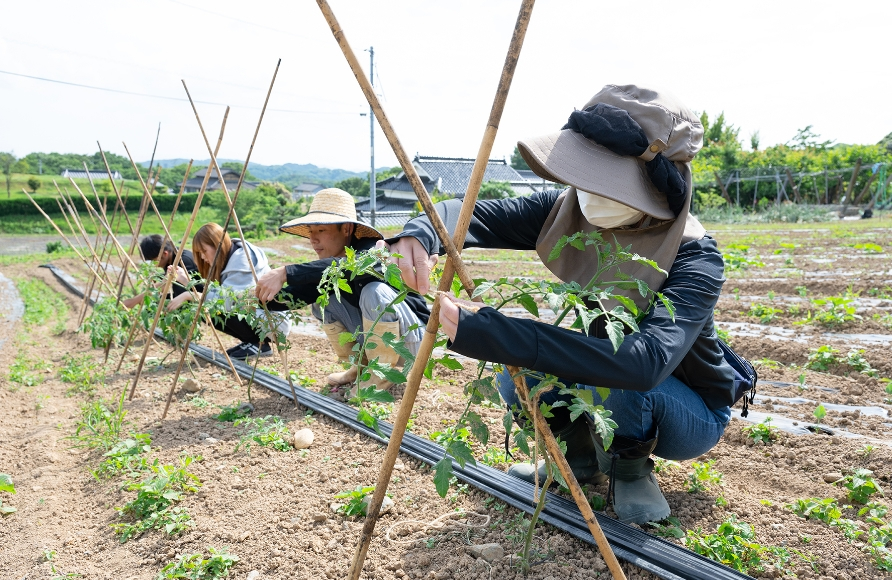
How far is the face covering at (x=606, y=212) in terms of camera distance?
1561 millimetres

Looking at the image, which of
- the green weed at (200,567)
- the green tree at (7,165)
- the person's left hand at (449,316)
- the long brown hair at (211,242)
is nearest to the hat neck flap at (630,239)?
the person's left hand at (449,316)

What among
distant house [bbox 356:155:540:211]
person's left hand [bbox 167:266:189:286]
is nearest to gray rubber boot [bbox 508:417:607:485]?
person's left hand [bbox 167:266:189:286]

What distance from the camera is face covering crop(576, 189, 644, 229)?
1561 millimetres

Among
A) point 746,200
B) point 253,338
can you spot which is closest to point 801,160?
point 746,200

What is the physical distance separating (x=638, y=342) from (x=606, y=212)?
41 cm

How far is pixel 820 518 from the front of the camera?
5.92 ft

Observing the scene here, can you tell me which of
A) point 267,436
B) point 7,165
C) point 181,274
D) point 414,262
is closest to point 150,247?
point 181,274

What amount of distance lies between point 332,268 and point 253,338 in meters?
2.73

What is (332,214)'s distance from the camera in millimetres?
3037

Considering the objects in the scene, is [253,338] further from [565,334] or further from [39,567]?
[565,334]

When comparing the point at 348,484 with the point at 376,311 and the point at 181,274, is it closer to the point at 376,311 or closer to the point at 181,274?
the point at 376,311

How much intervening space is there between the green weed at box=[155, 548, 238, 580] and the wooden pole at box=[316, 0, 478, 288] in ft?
3.71

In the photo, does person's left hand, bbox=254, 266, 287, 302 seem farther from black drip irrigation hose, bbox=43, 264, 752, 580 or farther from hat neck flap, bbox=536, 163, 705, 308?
hat neck flap, bbox=536, 163, 705, 308

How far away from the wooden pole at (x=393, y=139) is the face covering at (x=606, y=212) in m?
0.49
